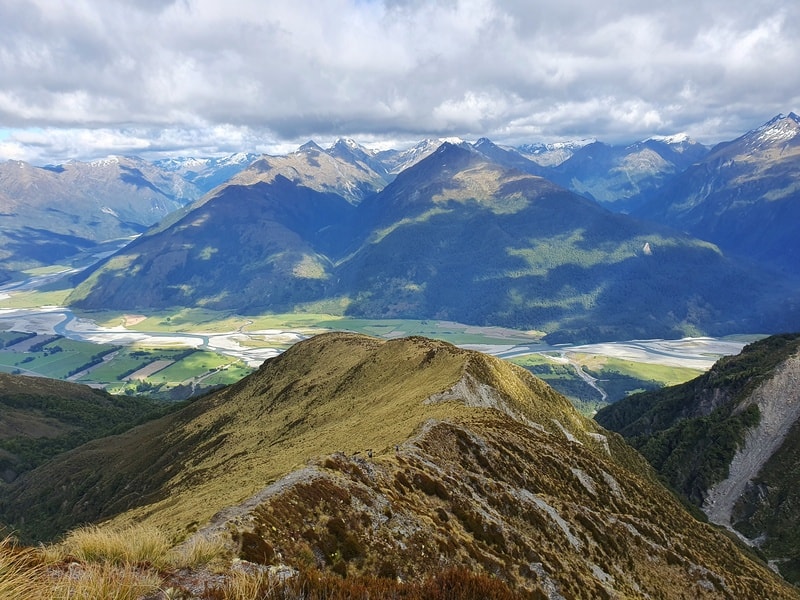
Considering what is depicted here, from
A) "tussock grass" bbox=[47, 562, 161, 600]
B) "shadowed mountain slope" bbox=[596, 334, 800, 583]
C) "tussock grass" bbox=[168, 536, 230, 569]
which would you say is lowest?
"shadowed mountain slope" bbox=[596, 334, 800, 583]

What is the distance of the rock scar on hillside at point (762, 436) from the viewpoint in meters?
121

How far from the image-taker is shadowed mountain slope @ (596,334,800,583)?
109125 millimetres

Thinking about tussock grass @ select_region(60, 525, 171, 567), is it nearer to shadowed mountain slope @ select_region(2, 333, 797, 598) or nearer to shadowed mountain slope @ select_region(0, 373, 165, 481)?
shadowed mountain slope @ select_region(2, 333, 797, 598)

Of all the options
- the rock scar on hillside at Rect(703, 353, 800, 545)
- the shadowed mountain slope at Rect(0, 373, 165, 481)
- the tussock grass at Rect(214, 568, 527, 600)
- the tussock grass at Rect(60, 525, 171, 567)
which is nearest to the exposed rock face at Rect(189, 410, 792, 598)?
the tussock grass at Rect(60, 525, 171, 567)

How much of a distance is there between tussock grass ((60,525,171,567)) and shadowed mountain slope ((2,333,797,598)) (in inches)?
218

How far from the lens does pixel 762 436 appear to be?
133125mm

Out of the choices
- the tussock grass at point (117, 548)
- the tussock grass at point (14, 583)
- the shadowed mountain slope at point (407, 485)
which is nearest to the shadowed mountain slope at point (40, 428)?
the shadowed mountain slope at point (407, 485)

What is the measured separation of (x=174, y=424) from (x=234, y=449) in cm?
4828

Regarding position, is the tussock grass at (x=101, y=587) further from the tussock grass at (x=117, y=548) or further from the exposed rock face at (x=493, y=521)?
the exposed rock face at (x=493, y=521)

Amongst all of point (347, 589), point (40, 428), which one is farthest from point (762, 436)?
point (40, 428)

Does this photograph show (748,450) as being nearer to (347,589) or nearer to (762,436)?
(762,436)

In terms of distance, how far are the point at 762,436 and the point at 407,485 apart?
439ft

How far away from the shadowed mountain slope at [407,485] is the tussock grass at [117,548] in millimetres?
5534

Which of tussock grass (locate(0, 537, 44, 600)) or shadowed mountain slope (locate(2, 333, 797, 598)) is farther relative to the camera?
shadowed mountain slope (locate(2, 333, 797, 598))
